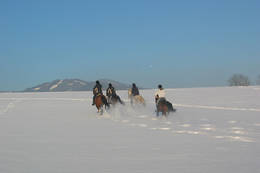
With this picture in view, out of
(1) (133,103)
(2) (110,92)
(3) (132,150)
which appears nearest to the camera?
(3) (132,150)

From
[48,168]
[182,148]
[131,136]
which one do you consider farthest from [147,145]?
[48,168]

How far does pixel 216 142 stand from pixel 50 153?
463cm

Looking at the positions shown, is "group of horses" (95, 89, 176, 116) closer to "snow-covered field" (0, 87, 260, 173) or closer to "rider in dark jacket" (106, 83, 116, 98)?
"rider in dark jacket" (106, 83, 116, 98)

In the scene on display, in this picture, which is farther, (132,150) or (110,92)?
(110,92)

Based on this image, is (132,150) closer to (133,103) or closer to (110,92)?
(110,92)

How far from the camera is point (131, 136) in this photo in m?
10.7

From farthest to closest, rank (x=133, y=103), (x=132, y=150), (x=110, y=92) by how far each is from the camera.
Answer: (x=133, y=103) < (x=110, y=92) < (x=132, y=150)

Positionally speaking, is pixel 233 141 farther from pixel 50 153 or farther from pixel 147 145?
pixel 50 153

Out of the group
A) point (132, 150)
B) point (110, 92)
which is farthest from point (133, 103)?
point (132, 150)

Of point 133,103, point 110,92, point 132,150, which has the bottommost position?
point 132,150

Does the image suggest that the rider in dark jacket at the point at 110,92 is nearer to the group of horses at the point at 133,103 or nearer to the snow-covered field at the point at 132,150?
the group of horses at the point at 133,103

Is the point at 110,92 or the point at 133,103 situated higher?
the point at 110,92

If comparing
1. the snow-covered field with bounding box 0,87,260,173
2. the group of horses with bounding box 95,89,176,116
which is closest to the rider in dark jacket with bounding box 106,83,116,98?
the group of horses with bounding box 95,89,176,116

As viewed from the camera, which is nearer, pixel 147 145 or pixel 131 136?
pixel 147 145
